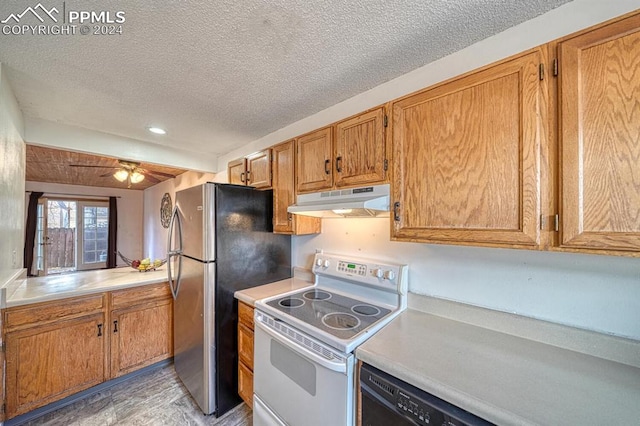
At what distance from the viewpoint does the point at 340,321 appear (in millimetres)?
1307

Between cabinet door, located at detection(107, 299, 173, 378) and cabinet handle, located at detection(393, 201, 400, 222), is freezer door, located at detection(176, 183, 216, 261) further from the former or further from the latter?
cabinet handle, located at detection(393, 201, 400, 222)

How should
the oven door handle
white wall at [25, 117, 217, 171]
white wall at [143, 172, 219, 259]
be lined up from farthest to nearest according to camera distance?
white wall at [143, 172, 219, 259] < white wall at [25, 117, 217, 171] < the oven door handle

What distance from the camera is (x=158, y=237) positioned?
5137 millimetres

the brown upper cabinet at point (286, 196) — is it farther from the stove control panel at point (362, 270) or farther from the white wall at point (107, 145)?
the white wall at point (107, 145)

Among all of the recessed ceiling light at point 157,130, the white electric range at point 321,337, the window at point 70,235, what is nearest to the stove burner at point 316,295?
the white electric range at point 321,337

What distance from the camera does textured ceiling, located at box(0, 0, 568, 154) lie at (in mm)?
966

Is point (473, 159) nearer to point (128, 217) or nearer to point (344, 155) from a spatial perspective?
point (344, 155)

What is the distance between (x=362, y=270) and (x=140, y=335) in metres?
A: 2.17

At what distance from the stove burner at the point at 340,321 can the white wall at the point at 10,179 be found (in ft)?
6.13

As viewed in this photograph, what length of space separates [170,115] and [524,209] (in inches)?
92.6

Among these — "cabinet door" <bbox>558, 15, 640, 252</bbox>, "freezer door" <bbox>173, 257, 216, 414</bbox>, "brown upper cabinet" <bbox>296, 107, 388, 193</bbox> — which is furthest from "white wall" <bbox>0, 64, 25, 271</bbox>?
"cabinet door" <bbox>558, 15, 640, 252</bbox>

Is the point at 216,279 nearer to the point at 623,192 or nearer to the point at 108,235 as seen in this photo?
the point at 623,192

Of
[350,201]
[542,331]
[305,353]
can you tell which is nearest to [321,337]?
[305,353]

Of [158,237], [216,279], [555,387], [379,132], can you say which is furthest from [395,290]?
[158,237]
